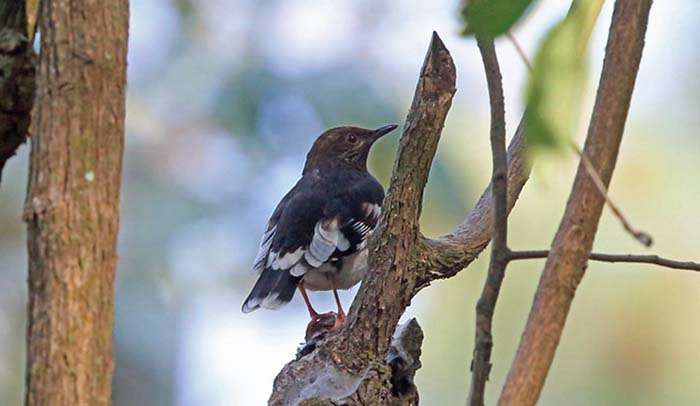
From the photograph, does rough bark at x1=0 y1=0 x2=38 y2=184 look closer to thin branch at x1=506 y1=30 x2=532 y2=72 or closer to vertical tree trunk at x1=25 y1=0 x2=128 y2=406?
vertical tree trunk at x1=25 y1=0 x2=128 y2=406

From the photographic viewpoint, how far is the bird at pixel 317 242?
5301mm

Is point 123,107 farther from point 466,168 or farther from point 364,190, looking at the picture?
point 466,168

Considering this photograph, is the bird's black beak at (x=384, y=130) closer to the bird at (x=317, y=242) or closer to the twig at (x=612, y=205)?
the bird at (x=317, y=242)

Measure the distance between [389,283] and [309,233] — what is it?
2.17m

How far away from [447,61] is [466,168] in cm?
560

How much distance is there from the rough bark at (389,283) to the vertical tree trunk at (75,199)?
1.01 m

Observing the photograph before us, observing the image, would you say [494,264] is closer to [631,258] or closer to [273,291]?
[631,258]

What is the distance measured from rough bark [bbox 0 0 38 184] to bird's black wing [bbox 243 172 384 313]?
2.60 m

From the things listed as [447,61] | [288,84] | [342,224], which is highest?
[288,84]

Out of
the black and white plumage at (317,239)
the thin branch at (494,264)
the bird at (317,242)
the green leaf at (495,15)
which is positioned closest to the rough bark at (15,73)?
the thin branch at (494,264)

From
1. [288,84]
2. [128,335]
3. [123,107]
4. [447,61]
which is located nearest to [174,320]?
[128,335]

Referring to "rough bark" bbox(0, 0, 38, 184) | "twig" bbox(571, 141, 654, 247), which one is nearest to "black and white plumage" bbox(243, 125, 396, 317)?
"rough bark" bbox(0, 0, 38, 184)

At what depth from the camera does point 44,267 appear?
204cm

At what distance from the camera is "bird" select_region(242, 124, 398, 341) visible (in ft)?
17.4
